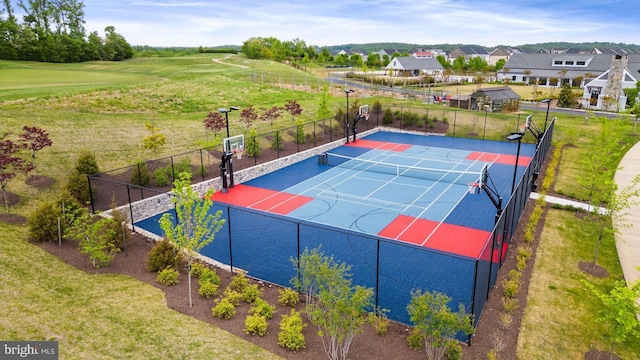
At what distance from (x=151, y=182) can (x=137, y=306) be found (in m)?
11.3

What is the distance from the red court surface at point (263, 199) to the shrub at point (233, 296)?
7.64m

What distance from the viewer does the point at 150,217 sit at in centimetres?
1891

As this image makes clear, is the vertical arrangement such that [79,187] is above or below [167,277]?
above

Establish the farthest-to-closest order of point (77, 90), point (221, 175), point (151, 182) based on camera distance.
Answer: point (77, 90) → point (221, 175) → point (151, 182)

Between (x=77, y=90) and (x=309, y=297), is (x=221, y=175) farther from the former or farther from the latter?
(x=77, y=90)

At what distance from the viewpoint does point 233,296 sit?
37.6ft

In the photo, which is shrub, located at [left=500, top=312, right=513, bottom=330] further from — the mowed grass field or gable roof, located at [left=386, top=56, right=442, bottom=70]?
gable roof, located at [left=386, top=56, right=442, bottom=70]

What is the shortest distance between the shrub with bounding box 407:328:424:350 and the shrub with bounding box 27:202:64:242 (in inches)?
473

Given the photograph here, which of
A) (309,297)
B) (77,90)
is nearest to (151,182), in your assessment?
(309,297)

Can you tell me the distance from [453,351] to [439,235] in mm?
7882

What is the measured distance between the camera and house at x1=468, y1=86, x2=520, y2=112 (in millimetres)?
44406

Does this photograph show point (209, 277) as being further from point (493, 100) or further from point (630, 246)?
point (493, 100)

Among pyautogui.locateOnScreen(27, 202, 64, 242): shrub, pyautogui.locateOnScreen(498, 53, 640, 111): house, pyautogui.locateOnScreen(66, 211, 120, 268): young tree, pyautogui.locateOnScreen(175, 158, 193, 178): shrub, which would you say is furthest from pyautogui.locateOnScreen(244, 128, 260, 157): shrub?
pyautogui.locateOnScreen(498, 53, 640, 111): house

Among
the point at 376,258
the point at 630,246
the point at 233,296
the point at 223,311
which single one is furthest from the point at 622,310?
the point at 630,246
